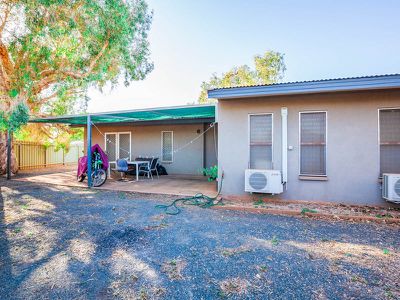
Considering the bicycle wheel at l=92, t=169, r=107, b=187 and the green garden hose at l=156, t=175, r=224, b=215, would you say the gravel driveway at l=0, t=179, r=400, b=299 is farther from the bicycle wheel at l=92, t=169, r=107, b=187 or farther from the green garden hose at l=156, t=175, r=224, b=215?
the bicycle wheel at l=92, t=169, r=107, b=187

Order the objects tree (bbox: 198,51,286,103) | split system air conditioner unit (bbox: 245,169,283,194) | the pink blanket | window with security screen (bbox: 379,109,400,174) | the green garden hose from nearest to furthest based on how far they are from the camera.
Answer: window with security screen (bbox: 379,109,400,174) < the green garden hose < split system air conditioner unit (bbox: 245,169,283,194) < the pink blanket < tree (bbox: 198,51,286,103)

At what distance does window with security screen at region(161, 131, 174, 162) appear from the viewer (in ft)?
35.6

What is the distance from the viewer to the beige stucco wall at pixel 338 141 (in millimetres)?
4867

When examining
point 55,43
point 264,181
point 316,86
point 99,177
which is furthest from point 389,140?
point 55,43

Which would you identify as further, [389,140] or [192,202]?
[192,202]

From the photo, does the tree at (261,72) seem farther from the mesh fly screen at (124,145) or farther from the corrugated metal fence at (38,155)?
the corrugated metal fence at (38,155)

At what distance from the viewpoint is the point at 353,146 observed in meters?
4.97

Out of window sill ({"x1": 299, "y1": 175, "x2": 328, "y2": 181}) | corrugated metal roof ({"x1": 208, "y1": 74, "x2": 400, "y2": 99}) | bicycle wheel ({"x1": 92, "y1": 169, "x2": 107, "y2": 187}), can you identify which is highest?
corrugated metal roof ({"x1": 208, "y1": 74, "x2": 400, "y2": 99})

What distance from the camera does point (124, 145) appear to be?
11500mm

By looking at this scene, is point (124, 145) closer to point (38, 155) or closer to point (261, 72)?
point (38, 155)

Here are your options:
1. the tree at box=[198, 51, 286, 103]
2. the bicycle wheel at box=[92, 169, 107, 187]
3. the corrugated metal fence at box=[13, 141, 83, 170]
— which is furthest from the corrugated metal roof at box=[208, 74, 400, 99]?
the tree at box=[198, 51, 286, 103]

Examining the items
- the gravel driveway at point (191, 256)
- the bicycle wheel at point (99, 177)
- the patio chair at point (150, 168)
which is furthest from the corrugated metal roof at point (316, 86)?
the patio chair at point (150, 168)

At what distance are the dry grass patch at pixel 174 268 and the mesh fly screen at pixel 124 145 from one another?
9.33 metres

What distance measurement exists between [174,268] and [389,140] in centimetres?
527
